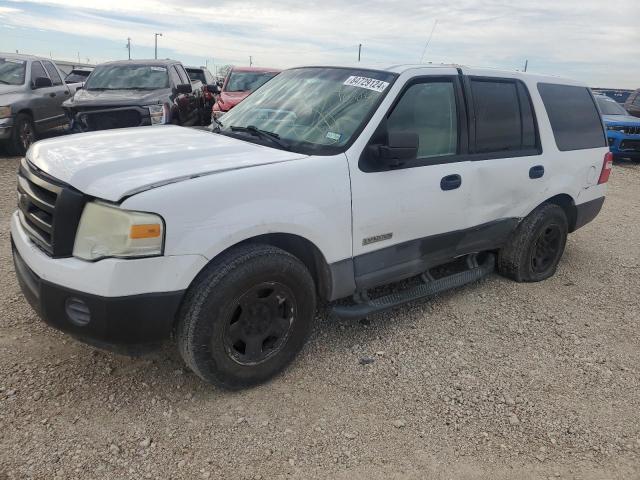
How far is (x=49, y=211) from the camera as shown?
2592 mm

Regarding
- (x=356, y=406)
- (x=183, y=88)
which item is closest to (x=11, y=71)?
(x=183, y=88)

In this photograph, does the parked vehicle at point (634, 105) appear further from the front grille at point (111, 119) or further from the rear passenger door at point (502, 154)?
the front grille at point (111, 119)

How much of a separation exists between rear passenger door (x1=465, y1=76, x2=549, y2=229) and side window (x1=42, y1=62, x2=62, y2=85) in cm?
969

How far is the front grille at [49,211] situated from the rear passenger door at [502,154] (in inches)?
103

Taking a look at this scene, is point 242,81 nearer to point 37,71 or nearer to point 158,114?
point 158,114

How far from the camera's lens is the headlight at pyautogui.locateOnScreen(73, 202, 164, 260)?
92.0 inches

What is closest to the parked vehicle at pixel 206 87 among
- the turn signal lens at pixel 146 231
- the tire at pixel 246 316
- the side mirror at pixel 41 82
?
the side mirror at pixel 41 82

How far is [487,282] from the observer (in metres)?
4.68

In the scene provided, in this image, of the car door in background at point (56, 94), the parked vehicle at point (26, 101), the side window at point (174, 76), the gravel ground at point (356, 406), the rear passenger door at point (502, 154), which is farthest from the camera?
the car door in background at point (56, 94)

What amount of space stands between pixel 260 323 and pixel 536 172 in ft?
8.92

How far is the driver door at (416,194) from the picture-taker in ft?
10.4

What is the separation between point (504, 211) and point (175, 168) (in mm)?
2691

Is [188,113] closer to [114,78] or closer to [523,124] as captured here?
[114,78]

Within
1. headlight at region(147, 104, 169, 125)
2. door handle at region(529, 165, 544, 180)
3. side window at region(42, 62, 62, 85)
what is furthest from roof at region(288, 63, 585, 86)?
side window at region(42, 62, 62, 85)
